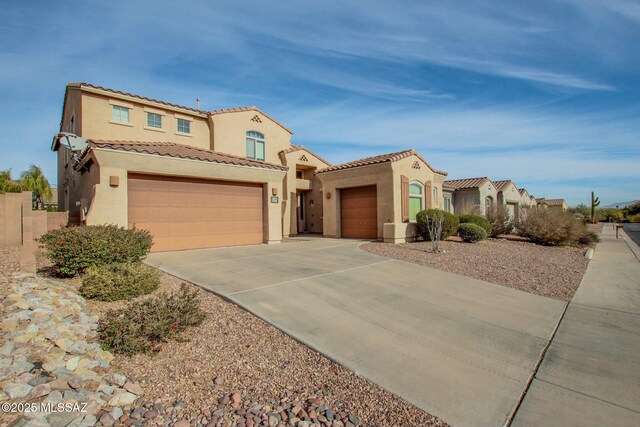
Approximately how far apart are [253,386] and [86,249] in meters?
5.05

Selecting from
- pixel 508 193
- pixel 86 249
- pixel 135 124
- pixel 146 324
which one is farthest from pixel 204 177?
pixel 508 193

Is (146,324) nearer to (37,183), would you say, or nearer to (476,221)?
(476,221)

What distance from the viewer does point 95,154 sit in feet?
31.8

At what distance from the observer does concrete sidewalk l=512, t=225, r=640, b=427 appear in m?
3.16

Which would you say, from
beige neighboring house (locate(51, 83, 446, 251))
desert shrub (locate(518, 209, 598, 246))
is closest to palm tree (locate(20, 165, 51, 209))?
beige neighboring house (locate(51, 83, 446, 251))

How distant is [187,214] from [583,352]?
11343 millimetres

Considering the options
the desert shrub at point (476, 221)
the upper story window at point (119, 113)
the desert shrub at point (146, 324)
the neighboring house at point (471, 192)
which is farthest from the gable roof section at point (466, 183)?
the desert shrub at point (146, 324)

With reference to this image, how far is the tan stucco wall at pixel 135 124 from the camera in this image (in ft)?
47.4

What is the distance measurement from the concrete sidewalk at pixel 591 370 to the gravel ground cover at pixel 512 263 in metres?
0.96

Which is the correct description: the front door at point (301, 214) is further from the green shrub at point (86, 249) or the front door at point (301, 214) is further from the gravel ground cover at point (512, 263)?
the green shrub at point (86, 249)

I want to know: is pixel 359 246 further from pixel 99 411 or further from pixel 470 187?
pixel 470 187

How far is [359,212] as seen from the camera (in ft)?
53.8

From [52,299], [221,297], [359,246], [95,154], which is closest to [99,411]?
[52,299]

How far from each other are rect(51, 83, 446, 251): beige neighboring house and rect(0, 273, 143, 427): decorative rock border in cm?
640
